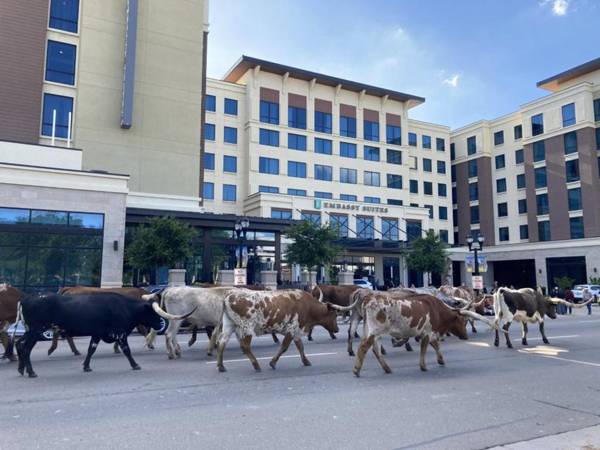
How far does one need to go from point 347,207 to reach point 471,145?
27.0 m

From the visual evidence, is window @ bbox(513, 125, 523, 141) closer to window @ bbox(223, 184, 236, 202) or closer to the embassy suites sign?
the embassy suites sign

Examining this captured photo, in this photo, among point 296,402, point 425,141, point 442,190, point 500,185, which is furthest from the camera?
point 425,141

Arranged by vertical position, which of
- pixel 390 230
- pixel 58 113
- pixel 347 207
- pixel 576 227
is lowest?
pixel 390 230

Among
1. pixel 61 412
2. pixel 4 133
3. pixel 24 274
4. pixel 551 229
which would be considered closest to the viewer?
pixel 61 412

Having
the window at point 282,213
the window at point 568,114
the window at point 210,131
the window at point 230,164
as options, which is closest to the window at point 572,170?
the window at point 568,114

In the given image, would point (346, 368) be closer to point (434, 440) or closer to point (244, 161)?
point (434, 440)

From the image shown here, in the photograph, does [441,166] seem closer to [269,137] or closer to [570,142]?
[570,142]

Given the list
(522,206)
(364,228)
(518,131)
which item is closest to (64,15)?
(364,228)

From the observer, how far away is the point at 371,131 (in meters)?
61.1

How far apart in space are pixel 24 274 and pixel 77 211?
4.22 meters

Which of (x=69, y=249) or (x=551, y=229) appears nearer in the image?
(x=69, y=249)

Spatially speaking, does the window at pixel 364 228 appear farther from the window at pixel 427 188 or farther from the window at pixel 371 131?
the window at pixel 427 188

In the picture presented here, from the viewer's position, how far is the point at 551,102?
58.0m

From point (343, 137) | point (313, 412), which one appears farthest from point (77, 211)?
point (343, 137)
